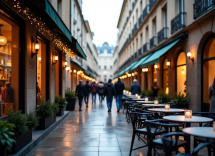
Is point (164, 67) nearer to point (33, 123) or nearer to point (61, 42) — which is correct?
point (61, 42)

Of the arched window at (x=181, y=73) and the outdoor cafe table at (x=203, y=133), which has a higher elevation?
the arched window at (x=181, y=73)

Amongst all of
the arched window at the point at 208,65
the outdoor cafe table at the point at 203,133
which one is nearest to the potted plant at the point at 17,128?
the outdoor cafe table at the point at 203,133

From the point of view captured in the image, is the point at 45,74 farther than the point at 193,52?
No

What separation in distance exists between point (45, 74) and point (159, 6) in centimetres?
1060

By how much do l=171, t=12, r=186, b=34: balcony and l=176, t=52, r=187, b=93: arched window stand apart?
4.97 feet

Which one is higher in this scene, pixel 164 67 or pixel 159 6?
pixel 159 6

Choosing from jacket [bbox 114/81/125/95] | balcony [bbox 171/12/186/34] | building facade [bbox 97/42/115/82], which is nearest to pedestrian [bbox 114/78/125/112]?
jacket [bbox 114/81/125/95]

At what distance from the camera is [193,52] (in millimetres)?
10758

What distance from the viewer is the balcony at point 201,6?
27.8ft

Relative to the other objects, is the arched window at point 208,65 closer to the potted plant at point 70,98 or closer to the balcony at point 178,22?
the balcony at point 178,22

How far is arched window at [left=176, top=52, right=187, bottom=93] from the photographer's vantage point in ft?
41.4

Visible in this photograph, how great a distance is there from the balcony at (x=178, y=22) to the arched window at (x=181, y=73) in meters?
1.52

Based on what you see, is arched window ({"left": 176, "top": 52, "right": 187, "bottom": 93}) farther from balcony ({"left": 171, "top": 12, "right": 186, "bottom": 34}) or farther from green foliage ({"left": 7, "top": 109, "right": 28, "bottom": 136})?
green foliage ({"left": 7, "top": 109, "right": 28, "bottom": 136})

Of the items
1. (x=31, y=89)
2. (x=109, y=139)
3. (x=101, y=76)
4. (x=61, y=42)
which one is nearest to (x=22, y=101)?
(x=31, y=89)
